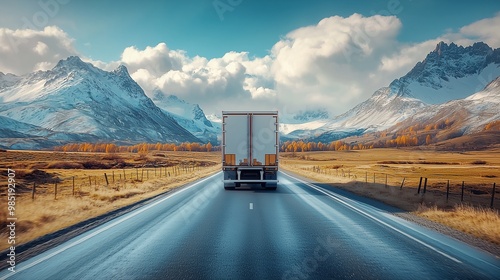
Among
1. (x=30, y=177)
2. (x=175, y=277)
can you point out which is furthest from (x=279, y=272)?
(x=30, y=177)

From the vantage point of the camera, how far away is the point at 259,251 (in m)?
7.77

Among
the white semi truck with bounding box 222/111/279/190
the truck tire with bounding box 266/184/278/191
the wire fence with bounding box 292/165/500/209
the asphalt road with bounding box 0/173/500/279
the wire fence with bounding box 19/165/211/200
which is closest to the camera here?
the asphalt road with bounding box 0/173/500/279

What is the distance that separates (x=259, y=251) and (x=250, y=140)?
13.8 meters

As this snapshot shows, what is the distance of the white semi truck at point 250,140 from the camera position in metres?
21.3

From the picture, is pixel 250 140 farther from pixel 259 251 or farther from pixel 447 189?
pixel 259 251

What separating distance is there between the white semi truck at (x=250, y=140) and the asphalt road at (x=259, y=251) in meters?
8.89

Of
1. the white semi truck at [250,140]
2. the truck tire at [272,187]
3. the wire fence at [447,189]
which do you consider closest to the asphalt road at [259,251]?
the white semi truck at [250,140]

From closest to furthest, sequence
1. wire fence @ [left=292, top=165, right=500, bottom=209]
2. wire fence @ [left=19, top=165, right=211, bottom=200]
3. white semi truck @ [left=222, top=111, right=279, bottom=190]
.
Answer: white semi truck @ [left=222, top=111, right=279, bottom=190] → wire fence @ [left=292, top=165, right=500, bottom=209] → wire fence @ [left=19, top=165, right=211, bottom=200]

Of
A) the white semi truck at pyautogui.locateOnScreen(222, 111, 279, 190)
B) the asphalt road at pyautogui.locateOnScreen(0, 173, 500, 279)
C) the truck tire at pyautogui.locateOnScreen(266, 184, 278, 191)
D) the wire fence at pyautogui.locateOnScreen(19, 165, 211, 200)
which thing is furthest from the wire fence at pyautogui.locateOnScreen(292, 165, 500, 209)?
the wire fence at pyautogui.locateOnScreen(19, 165, 211, 200)

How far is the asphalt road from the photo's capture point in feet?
20.9

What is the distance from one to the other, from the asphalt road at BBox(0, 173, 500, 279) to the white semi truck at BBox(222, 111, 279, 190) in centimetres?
889

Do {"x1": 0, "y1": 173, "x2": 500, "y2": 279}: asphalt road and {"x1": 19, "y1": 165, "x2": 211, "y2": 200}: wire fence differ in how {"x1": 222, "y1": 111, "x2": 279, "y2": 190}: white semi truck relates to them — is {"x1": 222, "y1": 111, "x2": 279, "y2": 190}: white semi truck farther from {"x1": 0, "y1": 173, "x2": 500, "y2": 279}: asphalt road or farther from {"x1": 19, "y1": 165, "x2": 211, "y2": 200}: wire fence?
{"x1": 0, "y1": 173, "x2": 500, "y2": 279}: asphalt road

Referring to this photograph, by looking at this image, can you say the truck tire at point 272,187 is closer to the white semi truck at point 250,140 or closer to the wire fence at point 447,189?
the white semi truck at point 250,140

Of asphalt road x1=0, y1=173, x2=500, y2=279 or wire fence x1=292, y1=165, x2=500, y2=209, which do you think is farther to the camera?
wire fence x1=292, y1=165, x2=500, y2=209
